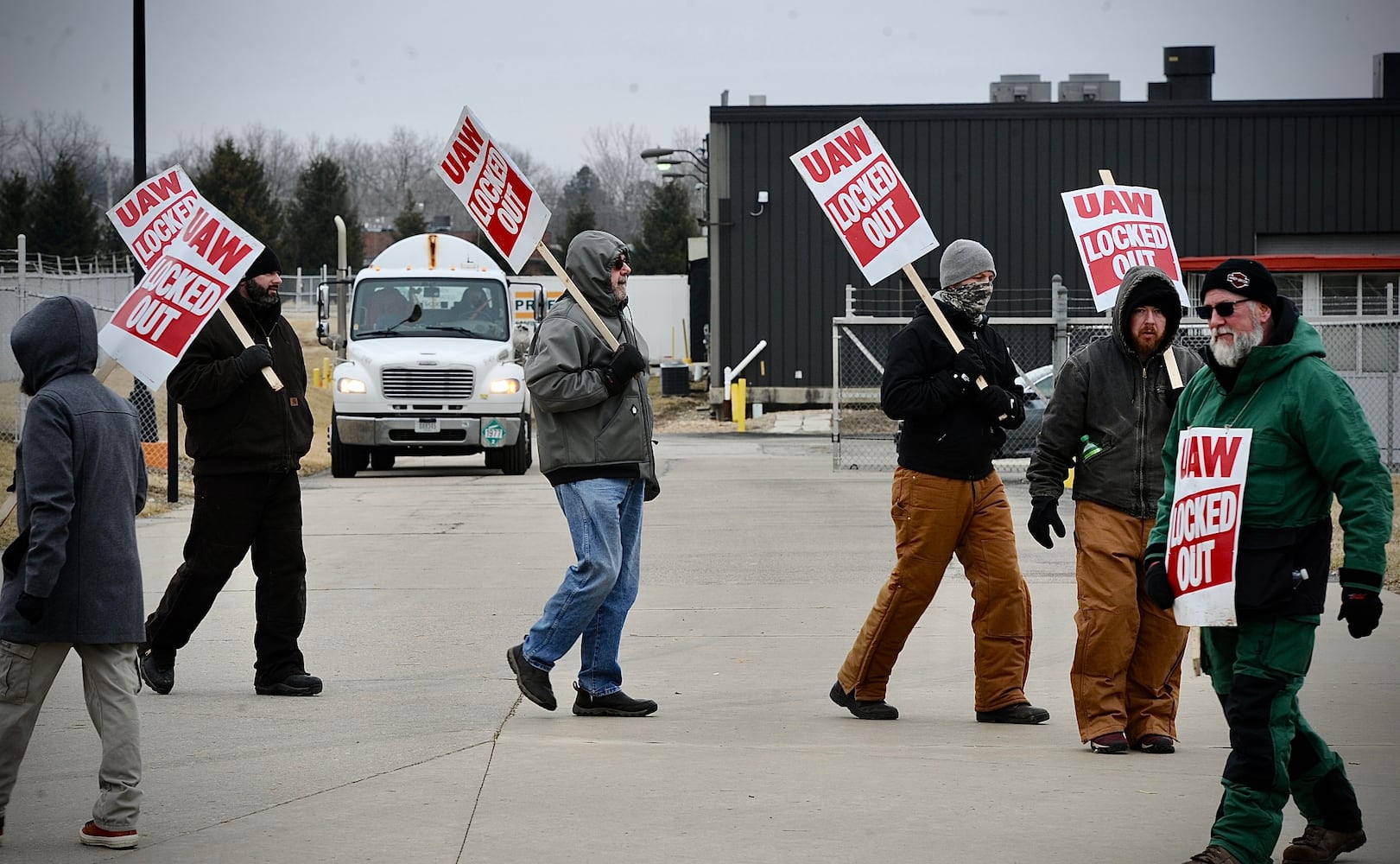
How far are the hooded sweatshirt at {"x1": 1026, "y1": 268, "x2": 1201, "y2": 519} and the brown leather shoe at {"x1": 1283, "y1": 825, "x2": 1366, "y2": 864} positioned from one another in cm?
165

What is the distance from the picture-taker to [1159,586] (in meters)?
4.79

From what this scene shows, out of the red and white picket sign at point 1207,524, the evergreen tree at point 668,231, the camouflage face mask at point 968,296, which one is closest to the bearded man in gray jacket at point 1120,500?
the camouflage face mask at point 968,296

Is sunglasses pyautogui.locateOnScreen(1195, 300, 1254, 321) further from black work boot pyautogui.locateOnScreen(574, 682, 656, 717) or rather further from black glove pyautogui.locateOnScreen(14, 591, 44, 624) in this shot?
black glove pyautogui.locateOnScreen(14, 591, 44, 624)

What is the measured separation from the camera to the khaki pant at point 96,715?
15.9 ft

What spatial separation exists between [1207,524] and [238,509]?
442 cm

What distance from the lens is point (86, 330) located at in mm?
5156

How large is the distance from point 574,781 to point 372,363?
1513 centimetres

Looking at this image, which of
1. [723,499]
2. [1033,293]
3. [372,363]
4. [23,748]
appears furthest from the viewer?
[1033,293]

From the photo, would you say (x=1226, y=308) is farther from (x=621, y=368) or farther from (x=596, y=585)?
(x=596, y=585)

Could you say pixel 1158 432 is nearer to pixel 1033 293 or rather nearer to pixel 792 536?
pixel 792 536

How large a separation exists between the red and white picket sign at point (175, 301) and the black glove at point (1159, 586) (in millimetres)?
4121

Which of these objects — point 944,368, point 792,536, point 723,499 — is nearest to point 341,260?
point 723,499

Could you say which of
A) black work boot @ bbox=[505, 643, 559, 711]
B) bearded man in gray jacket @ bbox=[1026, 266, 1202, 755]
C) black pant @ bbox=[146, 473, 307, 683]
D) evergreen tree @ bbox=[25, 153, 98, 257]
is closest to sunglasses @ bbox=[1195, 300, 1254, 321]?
bearded man in gray jacket @ bbox=[1026, 266, 1202, 755]

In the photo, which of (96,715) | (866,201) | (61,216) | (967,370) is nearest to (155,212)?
(866,201)
